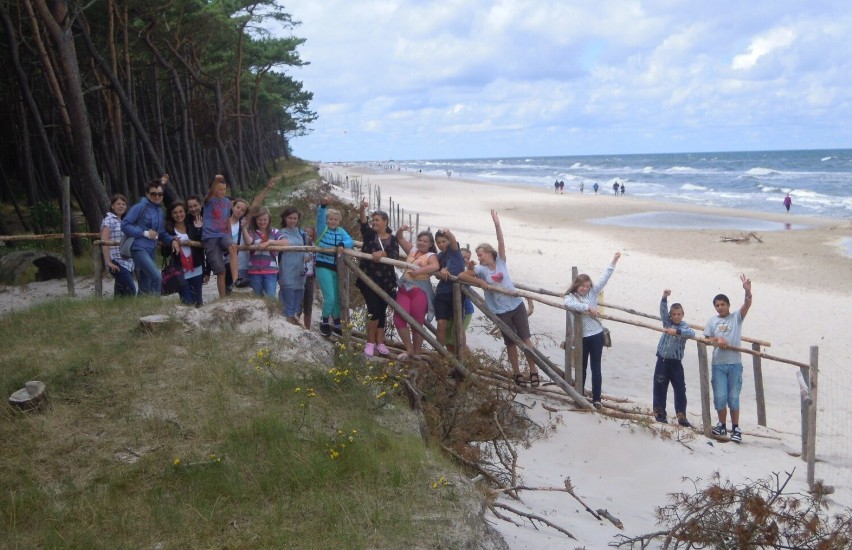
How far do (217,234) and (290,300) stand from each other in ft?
3.60

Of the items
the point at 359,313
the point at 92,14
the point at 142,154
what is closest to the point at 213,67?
the point at 142,154

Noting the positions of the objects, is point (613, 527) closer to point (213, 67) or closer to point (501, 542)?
point (501, 542)

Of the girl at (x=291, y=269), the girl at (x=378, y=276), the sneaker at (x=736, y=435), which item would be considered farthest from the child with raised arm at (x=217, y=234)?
the sneaker at (x=736, y=435)

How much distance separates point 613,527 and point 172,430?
3.38 m

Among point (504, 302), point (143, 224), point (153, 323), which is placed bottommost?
point (504, 302)

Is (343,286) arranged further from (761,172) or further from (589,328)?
(761,172)

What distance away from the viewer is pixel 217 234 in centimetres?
806

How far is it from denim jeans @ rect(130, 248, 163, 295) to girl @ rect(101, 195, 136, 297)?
4.9 inches

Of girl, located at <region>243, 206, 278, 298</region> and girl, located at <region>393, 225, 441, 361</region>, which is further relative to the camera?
girl, located at <region>243, 206, 278, 298</region>

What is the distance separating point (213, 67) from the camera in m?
26.1

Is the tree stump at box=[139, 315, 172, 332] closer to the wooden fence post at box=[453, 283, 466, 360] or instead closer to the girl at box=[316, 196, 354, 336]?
the girl at box=[316, 196, 354, 336]

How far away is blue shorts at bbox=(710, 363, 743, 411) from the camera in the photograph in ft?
26.8

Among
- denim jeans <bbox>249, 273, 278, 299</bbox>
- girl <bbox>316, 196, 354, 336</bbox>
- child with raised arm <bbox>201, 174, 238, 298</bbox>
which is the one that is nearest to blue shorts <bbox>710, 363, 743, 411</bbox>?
girl <bbox>316, 196, 354, 336</bbox>

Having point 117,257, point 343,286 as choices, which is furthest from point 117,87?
point 343,286
